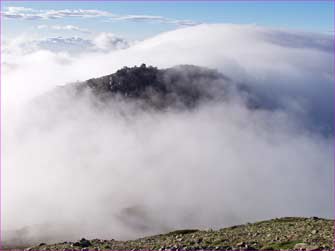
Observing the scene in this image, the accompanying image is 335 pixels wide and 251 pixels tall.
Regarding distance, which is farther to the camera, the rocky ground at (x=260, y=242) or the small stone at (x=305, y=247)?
the rocky ground at (x=260, y=242)

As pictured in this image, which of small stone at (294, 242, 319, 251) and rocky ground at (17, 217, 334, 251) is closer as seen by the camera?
small stone at (294, 242, 319, 251)

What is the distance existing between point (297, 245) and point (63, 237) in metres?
153

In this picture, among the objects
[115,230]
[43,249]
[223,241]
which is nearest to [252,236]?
[223,241]

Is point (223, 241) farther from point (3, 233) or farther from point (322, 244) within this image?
point (3, 233)

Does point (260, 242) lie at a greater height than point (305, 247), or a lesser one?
greater

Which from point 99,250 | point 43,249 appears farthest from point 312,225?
point 43,249

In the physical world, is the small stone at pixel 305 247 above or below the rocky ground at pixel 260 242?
below

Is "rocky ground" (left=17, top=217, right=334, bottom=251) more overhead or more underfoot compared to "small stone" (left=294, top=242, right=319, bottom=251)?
more overhead

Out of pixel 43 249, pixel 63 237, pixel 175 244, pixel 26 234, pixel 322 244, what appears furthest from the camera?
pixel 26 234

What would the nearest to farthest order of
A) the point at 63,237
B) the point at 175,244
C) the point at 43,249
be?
the point at 175,244 → the point at 43,249 → the point at 63,237

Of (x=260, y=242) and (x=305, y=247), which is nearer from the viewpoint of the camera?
(x=305, y=247)

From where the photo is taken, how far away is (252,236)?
136 ft

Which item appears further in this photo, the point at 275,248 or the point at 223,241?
the point at 223,241

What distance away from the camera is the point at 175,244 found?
123ft
